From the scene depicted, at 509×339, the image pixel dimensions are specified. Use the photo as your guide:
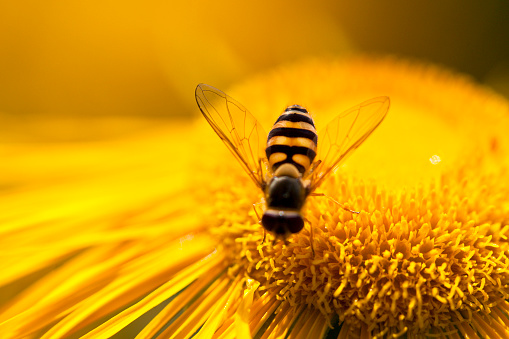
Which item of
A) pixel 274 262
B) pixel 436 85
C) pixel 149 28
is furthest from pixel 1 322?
pixel 149 28

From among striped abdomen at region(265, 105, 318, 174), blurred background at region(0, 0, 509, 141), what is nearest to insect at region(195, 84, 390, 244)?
striped abdomen at region(265, 105, 318, 174)

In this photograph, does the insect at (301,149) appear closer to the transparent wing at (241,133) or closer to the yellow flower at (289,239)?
the transparent wing at (241,133)

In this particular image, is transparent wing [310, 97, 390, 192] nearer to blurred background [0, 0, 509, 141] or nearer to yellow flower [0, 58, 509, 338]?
yellow flower [0, 58, 509, 338]

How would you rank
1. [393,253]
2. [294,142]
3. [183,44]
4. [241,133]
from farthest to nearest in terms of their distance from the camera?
[183,44], [241,133], [294,142], [393,253]

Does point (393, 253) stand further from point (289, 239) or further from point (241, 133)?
point (241, 133)

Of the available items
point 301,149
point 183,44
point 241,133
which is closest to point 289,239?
point 301,149
